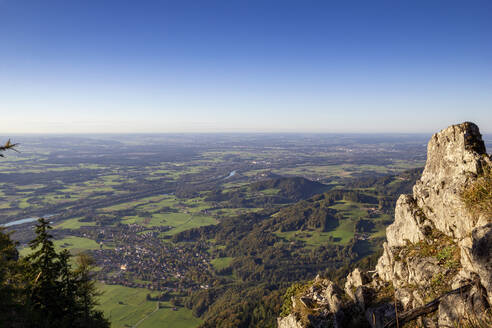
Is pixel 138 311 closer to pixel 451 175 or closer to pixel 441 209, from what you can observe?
pixel 441 209

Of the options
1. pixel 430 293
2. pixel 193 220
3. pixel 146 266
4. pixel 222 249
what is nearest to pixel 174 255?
pixel 146 266

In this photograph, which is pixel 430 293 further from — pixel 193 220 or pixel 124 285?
pixel 193 220

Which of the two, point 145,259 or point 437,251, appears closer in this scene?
point 437,251

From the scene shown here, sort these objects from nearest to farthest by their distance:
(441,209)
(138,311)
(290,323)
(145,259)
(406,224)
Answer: (441,209) < (406,224) < (290,323) < (138,311) < (145,259)

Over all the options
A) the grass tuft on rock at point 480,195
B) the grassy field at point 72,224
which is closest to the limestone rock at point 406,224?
the grass tuft on rock at point 480,195

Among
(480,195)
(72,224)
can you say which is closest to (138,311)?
(480,195)
